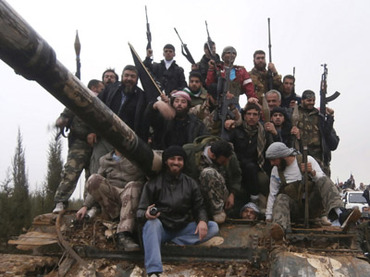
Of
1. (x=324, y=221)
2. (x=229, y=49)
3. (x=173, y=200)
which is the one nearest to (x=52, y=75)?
(x=173, y=200)

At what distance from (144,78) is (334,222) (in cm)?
346

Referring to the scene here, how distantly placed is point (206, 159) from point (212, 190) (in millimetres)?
581

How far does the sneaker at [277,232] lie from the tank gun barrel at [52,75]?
1443 mm

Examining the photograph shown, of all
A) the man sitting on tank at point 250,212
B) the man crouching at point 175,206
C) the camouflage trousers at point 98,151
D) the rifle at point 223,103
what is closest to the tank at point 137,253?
the man crouching at point 175,206

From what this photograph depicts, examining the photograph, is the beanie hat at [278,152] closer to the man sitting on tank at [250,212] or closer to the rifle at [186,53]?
the man sitting on tank at [250,212]

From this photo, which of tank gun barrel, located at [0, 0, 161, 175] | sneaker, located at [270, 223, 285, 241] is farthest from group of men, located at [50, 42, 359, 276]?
tank gun barrel, located at [0, 0, 161, 175]

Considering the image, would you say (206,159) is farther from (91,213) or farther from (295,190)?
(91,213)

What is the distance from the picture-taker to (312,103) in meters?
8.45

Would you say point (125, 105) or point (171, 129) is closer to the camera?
point (171, 129)

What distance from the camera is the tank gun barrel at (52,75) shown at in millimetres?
3033

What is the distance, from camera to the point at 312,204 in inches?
238

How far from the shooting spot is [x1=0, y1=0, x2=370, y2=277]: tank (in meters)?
4.18

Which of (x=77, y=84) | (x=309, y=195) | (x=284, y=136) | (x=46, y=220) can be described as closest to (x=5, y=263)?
(x=46, y=220)

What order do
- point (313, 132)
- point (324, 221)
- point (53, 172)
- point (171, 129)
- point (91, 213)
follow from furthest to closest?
point (53, 172) < point (313, 132) < point (171, 129) < point (324, 221) < point (91, 213)
